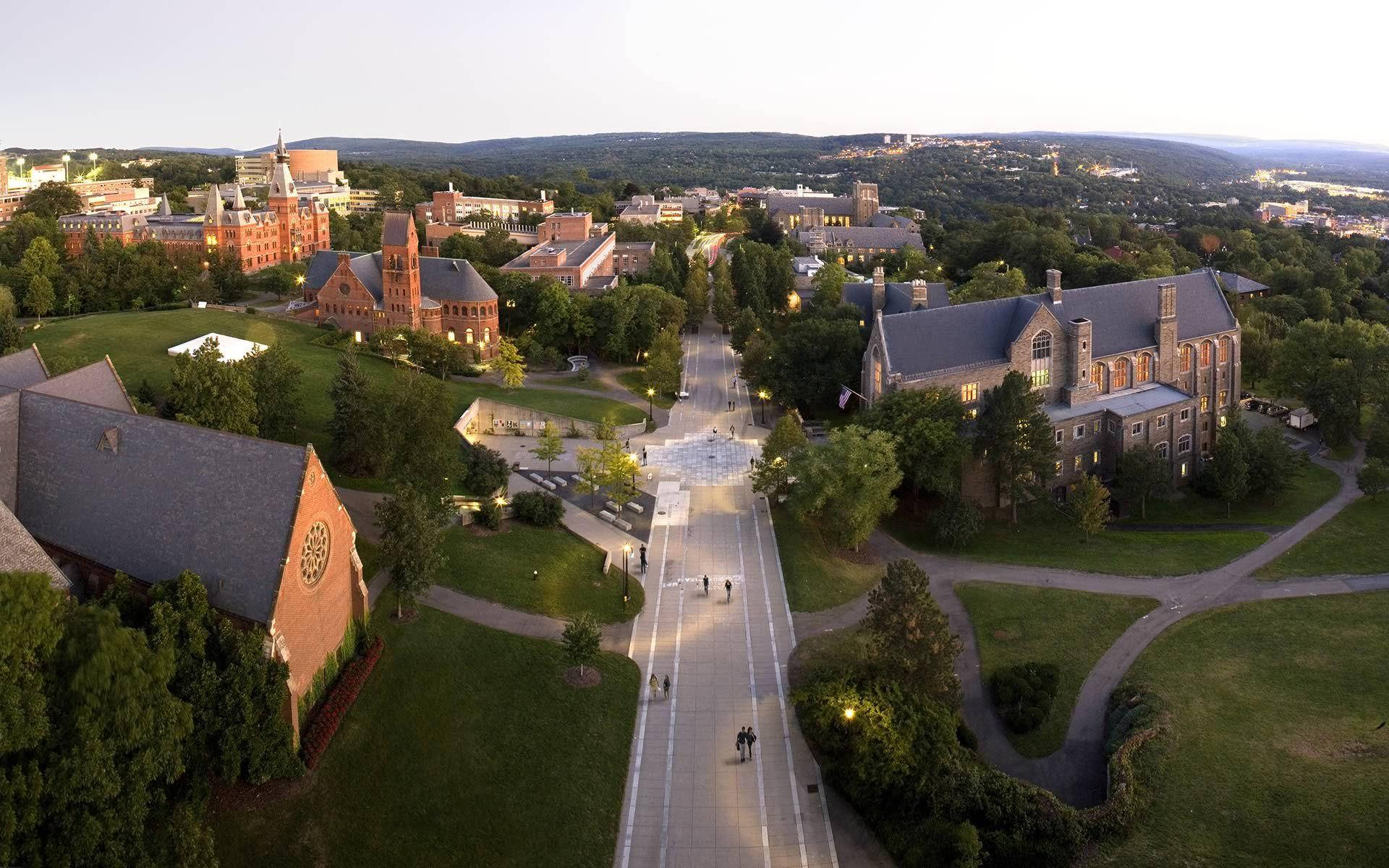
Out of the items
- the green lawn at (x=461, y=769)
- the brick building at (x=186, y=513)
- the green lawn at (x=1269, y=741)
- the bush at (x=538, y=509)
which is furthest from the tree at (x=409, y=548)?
the green lawn at (x=1269, y=741)

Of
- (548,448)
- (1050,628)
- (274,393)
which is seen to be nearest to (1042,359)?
(1050,628)

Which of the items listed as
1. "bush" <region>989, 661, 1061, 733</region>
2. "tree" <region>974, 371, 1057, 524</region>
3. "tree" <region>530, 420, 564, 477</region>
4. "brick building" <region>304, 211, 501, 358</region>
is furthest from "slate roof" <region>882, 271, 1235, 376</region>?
"brick building" <region>304, 211, 501, 358</region>

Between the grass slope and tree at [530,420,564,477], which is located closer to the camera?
tree at [530,420,564,477]

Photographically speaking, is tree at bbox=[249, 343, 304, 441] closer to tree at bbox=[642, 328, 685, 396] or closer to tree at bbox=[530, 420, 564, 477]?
tree at bbox=[530, 420, 564, 477]

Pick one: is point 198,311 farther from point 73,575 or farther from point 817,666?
point 817,666

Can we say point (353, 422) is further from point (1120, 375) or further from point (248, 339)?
point (1120, 375)

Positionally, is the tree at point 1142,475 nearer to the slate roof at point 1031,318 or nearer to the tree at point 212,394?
the slate roof at point 1031,318
